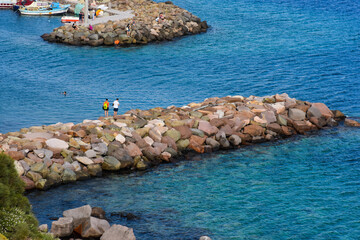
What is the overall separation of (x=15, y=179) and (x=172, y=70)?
49622 millimetres

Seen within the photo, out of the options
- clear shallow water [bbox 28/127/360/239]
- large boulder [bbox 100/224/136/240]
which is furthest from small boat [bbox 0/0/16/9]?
large boulder [bbox 100/224/136/240]

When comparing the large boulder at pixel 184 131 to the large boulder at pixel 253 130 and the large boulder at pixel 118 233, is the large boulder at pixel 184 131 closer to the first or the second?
the large boulder at pixel 253 130

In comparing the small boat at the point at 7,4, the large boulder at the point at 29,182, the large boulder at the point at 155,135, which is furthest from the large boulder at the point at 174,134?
the small boat at the point at 7,4

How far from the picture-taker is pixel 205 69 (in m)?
74.7

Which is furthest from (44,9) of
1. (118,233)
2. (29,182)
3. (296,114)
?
(118,233)

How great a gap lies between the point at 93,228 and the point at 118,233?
149 cm

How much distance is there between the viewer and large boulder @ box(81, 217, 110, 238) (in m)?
30.1

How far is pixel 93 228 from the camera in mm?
30078

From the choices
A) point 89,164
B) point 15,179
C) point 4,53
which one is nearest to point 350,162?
point 89,164

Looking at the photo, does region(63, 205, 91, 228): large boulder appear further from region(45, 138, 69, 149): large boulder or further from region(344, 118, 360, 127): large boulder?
region(344, 118, 360, 127): large boulder

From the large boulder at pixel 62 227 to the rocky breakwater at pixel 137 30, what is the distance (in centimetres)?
5834

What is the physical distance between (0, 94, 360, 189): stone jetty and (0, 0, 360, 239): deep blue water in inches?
53.7

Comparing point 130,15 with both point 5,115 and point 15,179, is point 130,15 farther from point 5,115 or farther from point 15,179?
point 15,179

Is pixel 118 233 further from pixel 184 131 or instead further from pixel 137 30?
pixel 137 30
